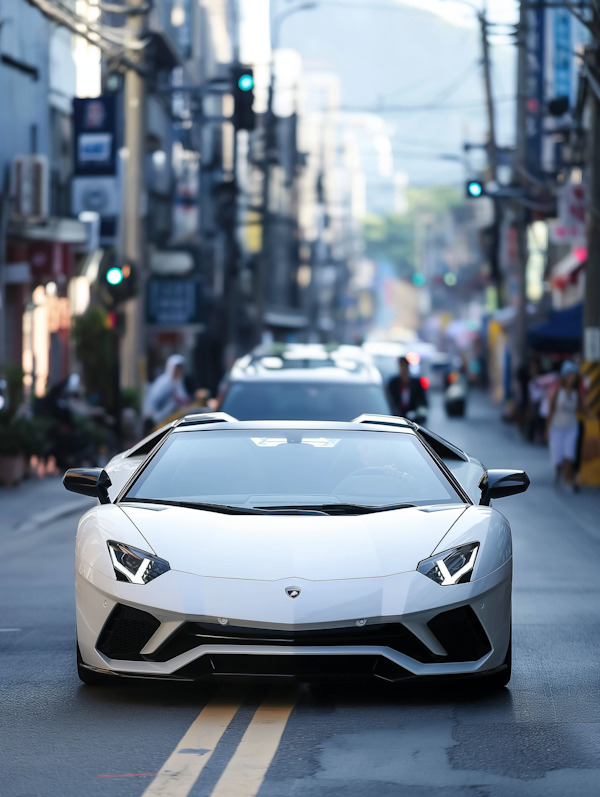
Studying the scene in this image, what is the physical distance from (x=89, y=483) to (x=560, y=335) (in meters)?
22.4

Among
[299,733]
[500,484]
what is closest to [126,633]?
[299,733]

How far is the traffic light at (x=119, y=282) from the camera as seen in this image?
2109 centimetres

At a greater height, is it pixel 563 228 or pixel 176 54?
pixel 176 54

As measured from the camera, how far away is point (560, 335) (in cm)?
2908

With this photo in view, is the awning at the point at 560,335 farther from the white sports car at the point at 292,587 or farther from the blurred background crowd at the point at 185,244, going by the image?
the white sports car at the point at 292,587

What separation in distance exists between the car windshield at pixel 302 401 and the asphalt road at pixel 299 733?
4455mm

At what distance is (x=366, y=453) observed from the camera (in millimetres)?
7625

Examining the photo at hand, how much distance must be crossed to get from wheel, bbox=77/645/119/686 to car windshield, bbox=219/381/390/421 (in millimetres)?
6346

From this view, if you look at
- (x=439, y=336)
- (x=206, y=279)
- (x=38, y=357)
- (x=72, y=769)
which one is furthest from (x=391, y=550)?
(x=439, y=336)

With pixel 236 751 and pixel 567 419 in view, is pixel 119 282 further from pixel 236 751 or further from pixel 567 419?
pixel 236 751

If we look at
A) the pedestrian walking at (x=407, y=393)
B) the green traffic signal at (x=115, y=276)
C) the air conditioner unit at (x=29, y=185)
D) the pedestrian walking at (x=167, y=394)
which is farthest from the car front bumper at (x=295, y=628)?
the air conditioner unit at (x=29, y=185)

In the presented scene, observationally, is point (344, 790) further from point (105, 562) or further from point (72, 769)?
point (105, 562)

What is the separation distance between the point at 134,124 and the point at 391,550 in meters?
25.4

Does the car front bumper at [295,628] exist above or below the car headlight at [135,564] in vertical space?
below
